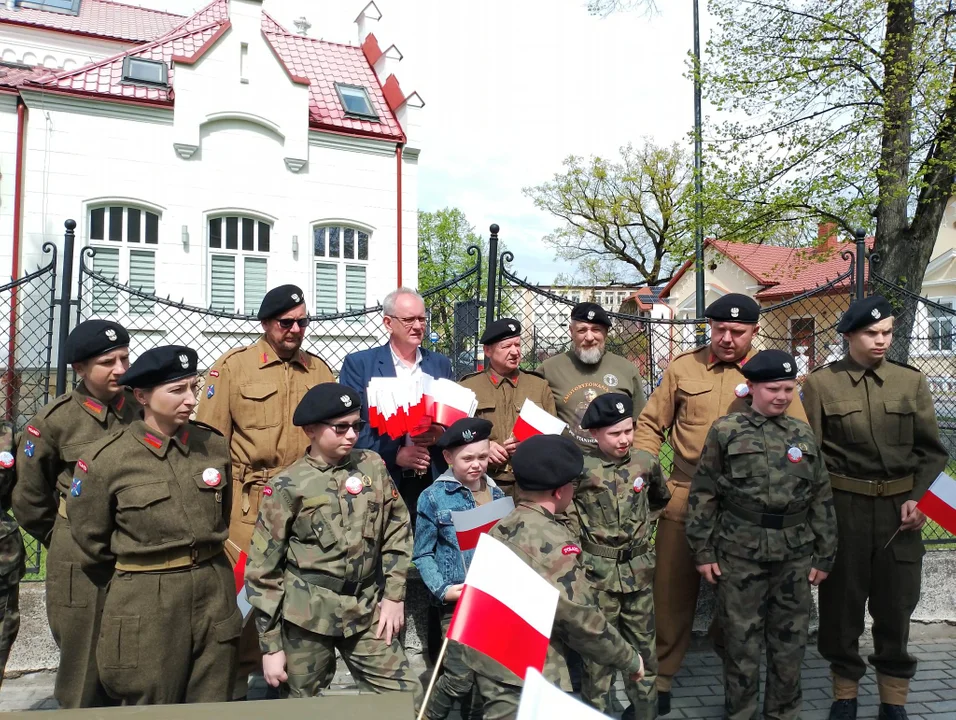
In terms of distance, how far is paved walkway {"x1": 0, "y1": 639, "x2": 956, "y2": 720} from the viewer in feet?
13.2

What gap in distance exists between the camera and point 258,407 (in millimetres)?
3850

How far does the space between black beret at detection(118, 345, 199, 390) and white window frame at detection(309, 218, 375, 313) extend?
521 inches

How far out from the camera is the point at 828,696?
4211 mm

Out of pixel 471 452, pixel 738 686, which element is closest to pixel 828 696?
pixel 738 686

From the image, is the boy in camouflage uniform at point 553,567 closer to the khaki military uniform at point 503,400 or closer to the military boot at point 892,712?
the khaki military uniform at point 503,400

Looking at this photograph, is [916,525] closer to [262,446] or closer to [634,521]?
[634,521]

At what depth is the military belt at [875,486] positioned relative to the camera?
3887 millimetres

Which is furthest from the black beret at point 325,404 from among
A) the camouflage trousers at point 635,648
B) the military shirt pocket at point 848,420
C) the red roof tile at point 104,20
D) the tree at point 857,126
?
the red roof tile at point 104,20

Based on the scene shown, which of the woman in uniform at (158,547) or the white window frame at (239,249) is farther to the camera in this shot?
the white window frame at (239,249)

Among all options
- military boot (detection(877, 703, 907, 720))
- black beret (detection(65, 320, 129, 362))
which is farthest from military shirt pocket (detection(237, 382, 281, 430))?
military boot (detection(877, 703, 907, 720))

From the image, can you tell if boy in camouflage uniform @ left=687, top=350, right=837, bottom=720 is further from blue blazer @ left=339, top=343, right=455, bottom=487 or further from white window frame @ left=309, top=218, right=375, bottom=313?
white window frame @ left=309, top=218, right=375, bottom=313

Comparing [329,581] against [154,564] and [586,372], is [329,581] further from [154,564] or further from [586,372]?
[586,372]

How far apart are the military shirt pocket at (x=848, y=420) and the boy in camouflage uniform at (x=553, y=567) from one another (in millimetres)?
1843

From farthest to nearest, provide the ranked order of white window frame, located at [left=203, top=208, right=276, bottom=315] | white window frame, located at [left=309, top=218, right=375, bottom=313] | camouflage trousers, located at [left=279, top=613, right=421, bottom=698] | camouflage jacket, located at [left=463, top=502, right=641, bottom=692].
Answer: white window frame, located at [left=309, top=218, right=375, bottom=313]
white window frame, located at [left=203, top=208, right=276, bottom=315]
camouflage trousers, located at [left=279, top=613, right=421, bottom=698]
camouflage jacket, located at [left=463, top=502, right=641, bottom=692]
